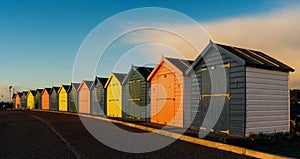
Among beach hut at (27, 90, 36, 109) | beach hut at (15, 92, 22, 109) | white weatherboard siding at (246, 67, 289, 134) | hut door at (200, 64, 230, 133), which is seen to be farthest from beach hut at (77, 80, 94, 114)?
beach hut at (15, 92, 22, 109)

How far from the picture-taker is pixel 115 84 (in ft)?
95.5

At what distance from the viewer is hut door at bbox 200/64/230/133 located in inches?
556

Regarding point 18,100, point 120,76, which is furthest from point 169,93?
point 18,100

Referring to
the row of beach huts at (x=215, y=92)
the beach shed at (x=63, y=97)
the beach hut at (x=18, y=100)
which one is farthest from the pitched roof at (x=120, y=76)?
the beach hut at (x=18, y=100)

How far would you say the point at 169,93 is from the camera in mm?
19516

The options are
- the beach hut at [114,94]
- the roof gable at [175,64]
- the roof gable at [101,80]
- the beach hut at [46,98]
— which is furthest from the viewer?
the beach hut at [46,98]

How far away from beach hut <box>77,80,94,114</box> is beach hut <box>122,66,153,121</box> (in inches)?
412

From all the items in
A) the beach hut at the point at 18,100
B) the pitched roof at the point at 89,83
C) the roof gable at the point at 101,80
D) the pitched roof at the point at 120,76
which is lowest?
the beach hut at the point at 18,100

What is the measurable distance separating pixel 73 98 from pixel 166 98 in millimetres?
24993

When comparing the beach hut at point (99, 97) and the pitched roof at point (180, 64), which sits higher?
the pitched roof at point (180, 64)

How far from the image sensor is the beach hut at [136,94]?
22766 mm

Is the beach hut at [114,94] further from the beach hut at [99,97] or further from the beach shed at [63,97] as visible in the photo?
the beach shed at [63,97]

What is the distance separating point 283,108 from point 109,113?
2047 centimetres

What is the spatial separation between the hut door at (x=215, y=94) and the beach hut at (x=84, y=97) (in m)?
22.7
